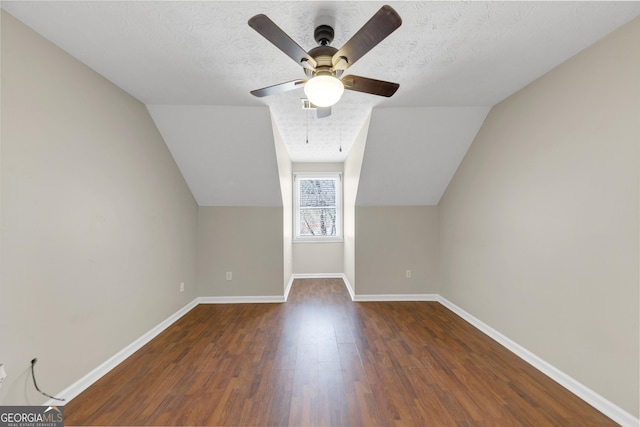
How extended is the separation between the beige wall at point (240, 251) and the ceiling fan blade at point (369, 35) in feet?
9.16

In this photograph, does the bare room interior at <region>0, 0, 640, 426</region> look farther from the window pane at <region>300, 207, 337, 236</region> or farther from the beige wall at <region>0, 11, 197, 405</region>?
the window pane at <region>300, 207, 337, 236</region>

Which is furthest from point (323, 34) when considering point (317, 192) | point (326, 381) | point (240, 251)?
point (317, 192)

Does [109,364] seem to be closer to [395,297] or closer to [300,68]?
[300,68]

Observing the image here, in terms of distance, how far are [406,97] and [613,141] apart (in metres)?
1.58

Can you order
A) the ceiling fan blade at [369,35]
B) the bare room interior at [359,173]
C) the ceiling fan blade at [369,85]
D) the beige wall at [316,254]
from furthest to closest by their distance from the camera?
the beige wall at [316,254], the ceiling fan blade at [369,85], the bare room interior at [359,173], the ceiling fan blade at [369,35]

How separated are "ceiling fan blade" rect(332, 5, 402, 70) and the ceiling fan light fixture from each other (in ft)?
0.47

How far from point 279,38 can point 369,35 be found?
45 centimetres

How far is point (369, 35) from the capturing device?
1308 mm

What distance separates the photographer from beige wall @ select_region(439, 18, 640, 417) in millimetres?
1638

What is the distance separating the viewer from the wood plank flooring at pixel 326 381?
1.69m

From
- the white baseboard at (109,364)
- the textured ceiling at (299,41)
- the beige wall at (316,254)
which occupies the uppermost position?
the textured ceiling at (299,41)

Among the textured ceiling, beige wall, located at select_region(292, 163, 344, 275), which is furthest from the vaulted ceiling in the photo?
beige wall, located at select_region(292, 163, 344, 275)

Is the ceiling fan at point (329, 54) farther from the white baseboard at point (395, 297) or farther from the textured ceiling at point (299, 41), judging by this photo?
the white baseboard at point (395, 297)

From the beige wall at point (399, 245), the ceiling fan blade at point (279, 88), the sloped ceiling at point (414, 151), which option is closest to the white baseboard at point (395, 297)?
the beige wall at point (399, 245)
